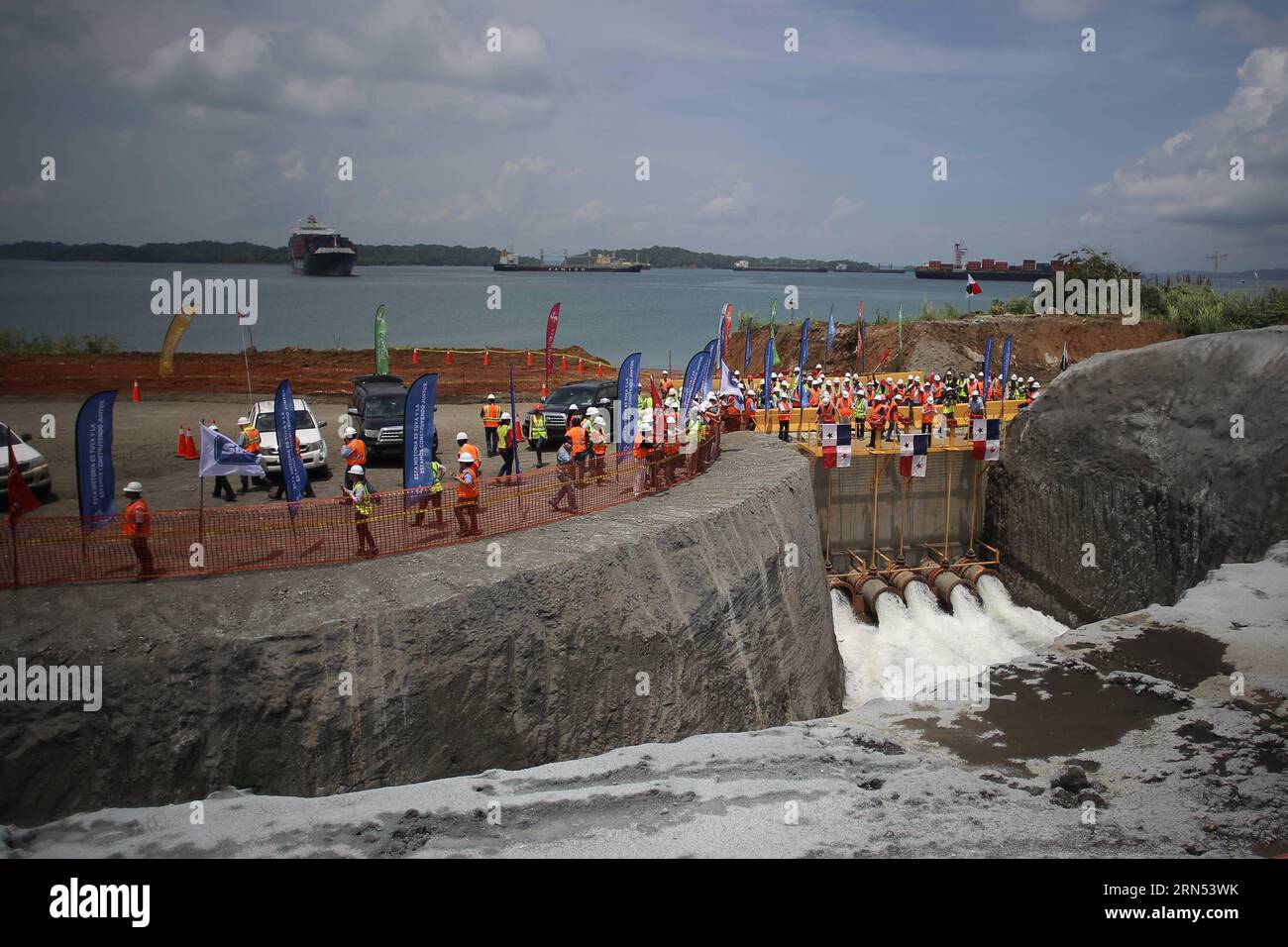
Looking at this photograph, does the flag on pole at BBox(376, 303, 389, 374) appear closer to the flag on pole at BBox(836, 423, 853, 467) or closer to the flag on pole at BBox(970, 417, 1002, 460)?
the flag on pole at BBox(836, 423, 853, 467)

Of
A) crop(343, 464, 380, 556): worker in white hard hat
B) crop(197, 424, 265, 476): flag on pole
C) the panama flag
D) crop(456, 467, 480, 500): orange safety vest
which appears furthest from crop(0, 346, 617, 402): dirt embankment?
crop(343, 464, 380, 556): worker in white hard hat

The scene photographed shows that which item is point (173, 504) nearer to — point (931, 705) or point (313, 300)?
point (931, 705)

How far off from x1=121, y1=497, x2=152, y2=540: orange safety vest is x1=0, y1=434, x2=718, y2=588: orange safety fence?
0.19 metres

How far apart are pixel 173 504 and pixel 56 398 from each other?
19.7m

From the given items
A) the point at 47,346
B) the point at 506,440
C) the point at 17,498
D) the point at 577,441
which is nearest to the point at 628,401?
the point at 506,440

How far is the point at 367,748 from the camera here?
1158 centimetres

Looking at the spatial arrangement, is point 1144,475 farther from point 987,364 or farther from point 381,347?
point 381,347

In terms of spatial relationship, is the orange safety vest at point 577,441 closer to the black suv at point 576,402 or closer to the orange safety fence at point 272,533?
the orange safety fence at point 272,533

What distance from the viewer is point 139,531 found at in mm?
12258

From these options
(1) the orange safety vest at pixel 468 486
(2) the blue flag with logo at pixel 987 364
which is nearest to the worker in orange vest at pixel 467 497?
(1) the orange safety vest at pixel 468 486

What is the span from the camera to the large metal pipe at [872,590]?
2505 centimetres

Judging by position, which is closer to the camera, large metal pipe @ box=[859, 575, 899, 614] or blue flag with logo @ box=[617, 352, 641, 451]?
blue flag with logo @ box=[617, 352, 641, 451]

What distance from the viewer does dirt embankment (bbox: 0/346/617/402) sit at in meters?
35.2
